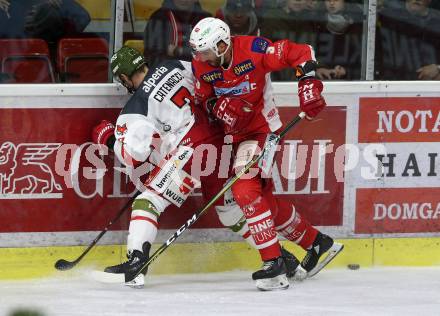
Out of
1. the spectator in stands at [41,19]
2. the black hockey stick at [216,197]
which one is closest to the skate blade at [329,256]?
the black hockey stick at [216,197]

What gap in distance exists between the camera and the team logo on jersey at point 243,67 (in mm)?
4090

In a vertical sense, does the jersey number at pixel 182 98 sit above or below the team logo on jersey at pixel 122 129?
above

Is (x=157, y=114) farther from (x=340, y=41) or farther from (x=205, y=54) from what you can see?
(x=340, y=41)

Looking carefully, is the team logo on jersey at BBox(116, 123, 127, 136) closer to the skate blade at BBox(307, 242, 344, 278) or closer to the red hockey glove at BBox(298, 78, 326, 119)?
the red hockey glove at BBox(298, 78, 326, 119)

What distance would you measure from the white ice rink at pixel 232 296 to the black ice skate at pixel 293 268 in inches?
2.2

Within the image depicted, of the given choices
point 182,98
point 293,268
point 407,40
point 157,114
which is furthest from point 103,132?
point 407,40

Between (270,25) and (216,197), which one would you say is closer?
(216,197)

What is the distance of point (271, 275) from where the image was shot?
4082 mm

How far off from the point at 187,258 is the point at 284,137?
77 centimetres

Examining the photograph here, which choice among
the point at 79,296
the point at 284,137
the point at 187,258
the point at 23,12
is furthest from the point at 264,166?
the point at 23,12

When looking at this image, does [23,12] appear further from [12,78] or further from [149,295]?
[149,295]

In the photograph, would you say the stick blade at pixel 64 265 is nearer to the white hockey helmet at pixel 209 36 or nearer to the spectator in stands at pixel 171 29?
the spectator in stands at pixel 171 29

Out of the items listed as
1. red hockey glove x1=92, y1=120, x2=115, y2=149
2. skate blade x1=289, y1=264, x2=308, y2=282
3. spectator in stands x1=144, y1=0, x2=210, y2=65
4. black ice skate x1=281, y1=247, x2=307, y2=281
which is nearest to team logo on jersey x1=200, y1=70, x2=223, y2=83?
spectator in stands x1=144, y1=0, x2=210, y2=65

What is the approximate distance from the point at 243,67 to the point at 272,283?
3.25ft
